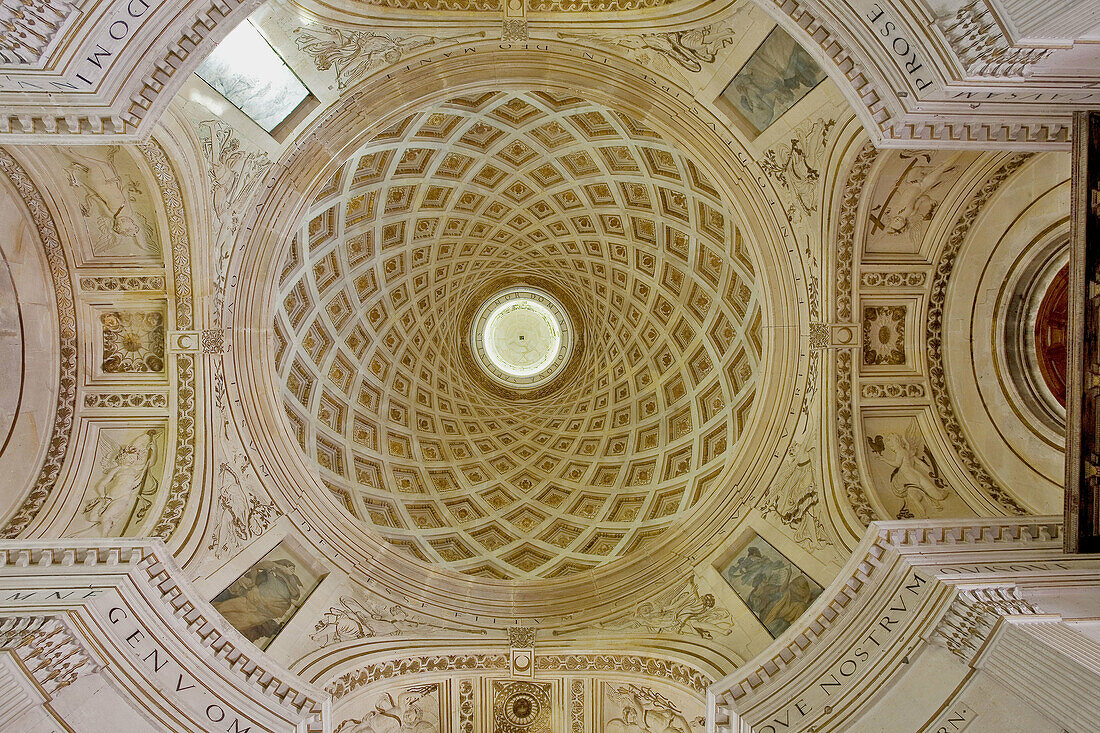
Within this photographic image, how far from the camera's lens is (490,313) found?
22.8 metres

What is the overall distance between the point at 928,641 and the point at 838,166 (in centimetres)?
901

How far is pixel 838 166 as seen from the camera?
13.8 metres

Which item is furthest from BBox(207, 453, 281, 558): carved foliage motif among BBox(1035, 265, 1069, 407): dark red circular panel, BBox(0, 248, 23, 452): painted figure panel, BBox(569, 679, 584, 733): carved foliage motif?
BBox(1035, 265, 1069, 407): dark red circular panel

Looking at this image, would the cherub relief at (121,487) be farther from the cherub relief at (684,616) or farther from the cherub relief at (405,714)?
the cherub relief at (684,616)

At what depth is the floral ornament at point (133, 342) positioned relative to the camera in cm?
1542

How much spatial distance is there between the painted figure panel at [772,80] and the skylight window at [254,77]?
924 cm

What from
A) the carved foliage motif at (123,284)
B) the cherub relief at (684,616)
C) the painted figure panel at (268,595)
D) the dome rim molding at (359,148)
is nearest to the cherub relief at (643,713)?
the cherub relief at (684,616)

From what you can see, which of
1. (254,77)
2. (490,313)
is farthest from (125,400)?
(490,313)

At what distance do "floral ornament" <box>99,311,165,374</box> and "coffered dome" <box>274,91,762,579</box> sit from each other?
2615 millimetres

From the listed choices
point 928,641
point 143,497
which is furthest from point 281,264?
point 928,641

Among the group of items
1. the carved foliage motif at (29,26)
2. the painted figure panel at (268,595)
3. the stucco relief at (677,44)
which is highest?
the stucco relief at (677,44)

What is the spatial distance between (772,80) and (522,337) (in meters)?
12.2

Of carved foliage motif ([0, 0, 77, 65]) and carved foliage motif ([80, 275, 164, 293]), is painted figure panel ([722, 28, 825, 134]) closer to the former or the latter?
carved foliage motif ([0, 0, 77, 65])

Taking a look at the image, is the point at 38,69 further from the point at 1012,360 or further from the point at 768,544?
the point at 1012,360
